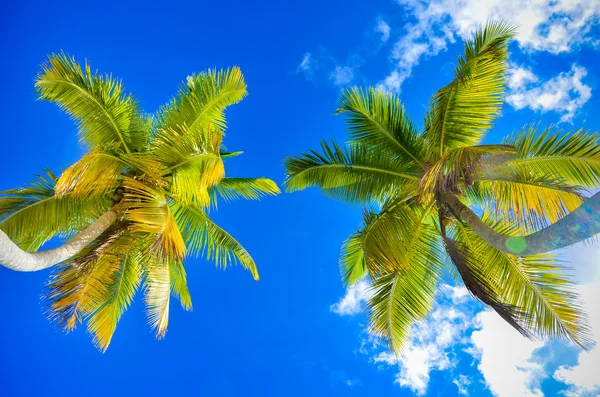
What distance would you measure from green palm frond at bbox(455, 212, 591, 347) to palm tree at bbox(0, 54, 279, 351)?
17.3ft

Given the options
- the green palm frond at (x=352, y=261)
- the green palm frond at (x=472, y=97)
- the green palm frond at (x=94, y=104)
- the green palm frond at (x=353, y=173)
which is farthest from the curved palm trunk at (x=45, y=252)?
the green palm frond at (x=472, y=97)

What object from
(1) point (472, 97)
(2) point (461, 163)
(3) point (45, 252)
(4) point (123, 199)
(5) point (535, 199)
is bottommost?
(3) point (45, 252)

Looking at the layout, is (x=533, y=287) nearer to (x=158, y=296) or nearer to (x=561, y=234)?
(x=561, y=234)

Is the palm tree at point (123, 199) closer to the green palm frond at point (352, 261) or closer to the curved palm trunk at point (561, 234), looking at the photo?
the green palm frond at point (352, 261)

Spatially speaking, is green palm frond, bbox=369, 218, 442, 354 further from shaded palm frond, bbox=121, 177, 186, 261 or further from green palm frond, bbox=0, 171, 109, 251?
green palm frond, bbox=0, 171, 109, 251

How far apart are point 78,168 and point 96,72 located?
325 centimetres

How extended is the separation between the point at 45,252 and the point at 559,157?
914 centimetres

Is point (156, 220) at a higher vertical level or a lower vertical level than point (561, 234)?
higher

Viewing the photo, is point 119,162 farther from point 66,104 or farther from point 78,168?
point 66,104

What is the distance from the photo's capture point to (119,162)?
950cm

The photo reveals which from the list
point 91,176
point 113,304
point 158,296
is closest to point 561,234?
point 91,176

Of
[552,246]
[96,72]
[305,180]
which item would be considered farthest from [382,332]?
[96,72]

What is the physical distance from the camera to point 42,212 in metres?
9.54

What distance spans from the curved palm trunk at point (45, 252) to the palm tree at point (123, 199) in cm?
2
